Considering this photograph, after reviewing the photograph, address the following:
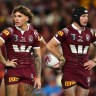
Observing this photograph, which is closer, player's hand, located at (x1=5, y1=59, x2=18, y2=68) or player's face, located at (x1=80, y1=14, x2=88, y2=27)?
player's hand, located at (x1=5, y1=59, x2=18, y2=68)

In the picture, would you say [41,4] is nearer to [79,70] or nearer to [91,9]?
[91,9]

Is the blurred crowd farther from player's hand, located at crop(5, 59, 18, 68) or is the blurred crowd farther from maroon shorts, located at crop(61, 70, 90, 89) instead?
player's hand, located at crop(5, 59, 18, 68)

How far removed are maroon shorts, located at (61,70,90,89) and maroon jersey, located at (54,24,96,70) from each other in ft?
0.44

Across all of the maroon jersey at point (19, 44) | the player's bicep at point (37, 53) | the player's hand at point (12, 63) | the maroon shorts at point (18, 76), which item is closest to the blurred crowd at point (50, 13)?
the player's bicep at point (37, 53)

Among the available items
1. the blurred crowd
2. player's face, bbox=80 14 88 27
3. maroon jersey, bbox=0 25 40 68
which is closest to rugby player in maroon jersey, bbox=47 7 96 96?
player's face, bbox=80 14 88 27

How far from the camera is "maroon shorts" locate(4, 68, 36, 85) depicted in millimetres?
7046

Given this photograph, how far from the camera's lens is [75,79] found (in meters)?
7.52

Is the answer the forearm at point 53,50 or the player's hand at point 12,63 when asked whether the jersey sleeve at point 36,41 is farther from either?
the player's hand at point 12,63

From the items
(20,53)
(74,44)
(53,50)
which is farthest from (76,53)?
(20,53)

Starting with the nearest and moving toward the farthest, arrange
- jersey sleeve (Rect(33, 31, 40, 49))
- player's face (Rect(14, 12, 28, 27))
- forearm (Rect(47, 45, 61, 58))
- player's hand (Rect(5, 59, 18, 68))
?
1. player's hand (Rect(5, 59, 18, 68))
2. player's face (Rect(14, 12, 28, 27))
3. jersey sleeve (Rect(33, 31, 40, 49))
4. forearm (Rect(47, 45, 61, 58))

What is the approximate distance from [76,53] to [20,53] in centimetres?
122

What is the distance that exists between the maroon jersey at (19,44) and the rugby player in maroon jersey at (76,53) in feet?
1.97

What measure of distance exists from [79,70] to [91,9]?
21.7 ft

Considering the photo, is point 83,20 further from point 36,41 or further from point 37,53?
point 37,53
